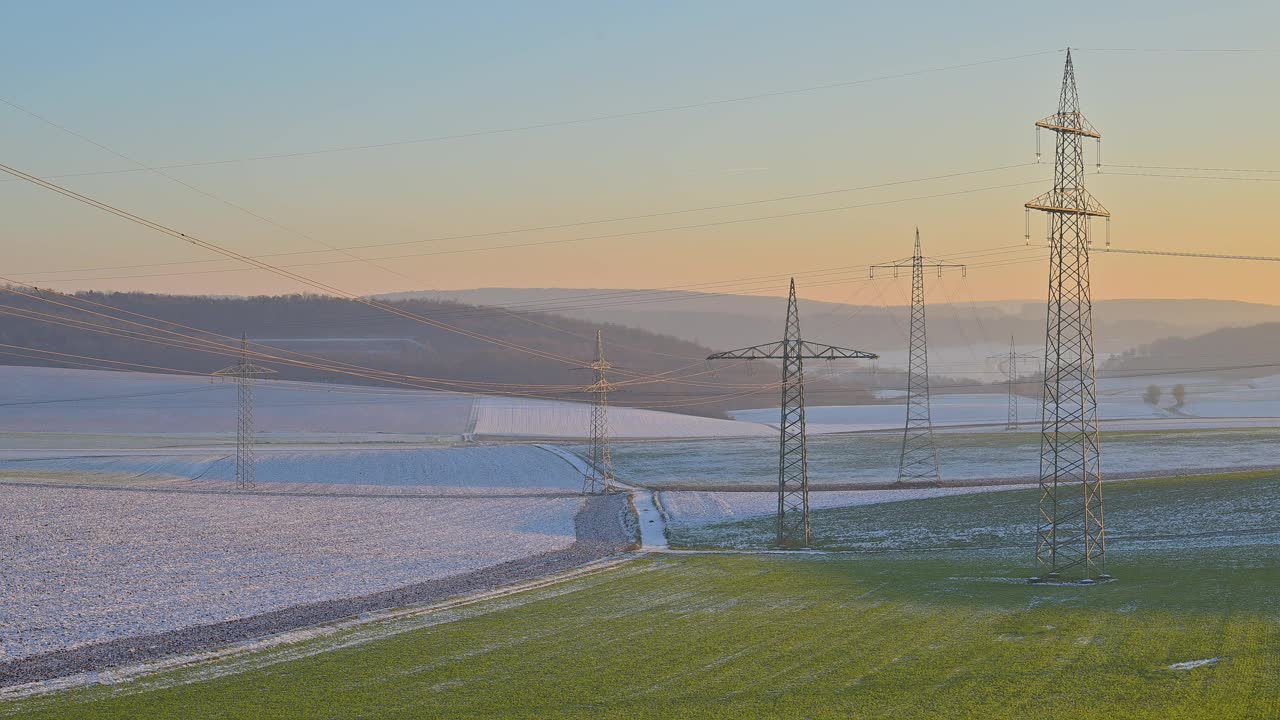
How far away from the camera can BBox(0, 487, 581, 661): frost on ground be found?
30156 mm

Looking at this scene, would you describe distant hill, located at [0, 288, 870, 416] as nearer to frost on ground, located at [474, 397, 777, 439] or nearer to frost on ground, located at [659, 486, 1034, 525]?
frost on ground, located at [474, 397, 777, 439]

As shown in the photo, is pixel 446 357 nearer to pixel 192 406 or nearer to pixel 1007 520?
pixel 192 406

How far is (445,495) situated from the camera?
72938 mm

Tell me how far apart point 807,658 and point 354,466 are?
68809 millimetres

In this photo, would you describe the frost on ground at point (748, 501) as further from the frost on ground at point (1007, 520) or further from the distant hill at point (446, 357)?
the distant hill at point (446, 357)

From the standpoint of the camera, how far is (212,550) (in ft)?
142

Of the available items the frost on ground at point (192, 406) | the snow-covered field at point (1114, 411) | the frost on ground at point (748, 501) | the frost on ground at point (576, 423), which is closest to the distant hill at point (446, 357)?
the snow-covered field at point (1114, 411)

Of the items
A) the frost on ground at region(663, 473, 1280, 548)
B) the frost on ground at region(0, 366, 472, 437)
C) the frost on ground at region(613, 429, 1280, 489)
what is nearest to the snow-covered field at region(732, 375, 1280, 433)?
the frost on ground at region(613, 429, 1280, 489)

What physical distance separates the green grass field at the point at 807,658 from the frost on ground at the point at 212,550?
22.3 feet

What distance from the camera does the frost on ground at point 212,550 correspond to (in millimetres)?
30156

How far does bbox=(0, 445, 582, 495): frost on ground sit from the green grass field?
47101mm

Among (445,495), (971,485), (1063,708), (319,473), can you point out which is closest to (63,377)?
(319,473)

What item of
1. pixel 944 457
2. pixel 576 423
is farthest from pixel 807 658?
pixel 576 423

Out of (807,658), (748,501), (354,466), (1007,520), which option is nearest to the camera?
(807,658)
